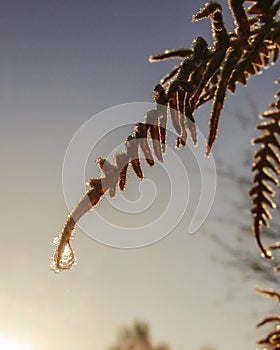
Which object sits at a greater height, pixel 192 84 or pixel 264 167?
pixel 192 84

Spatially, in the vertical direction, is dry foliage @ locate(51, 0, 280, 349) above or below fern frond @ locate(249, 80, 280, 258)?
above

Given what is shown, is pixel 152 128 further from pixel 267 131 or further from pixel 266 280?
pixel 266 280

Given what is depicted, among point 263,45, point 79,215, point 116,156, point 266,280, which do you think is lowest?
point 79,215

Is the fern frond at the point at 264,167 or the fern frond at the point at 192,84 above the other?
the fern frond at the point at 192,84

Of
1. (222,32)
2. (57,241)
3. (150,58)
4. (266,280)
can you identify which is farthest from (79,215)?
(266,280)

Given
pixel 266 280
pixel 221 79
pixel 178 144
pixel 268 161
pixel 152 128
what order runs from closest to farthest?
pixel 268 161
pixel 221 79
pixel 152 128
pixel 178 144
pixel 266 280

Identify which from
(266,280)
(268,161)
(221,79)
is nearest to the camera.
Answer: (268,161)

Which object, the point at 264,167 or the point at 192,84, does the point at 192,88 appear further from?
the point at 264,167

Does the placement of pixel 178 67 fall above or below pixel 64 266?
above

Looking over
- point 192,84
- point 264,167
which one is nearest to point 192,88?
point 192,84

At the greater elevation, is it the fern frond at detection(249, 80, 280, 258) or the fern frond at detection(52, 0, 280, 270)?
the fern frond at detection(52, 0, 280, 270)

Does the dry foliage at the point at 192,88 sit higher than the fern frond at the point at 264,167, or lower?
higher
